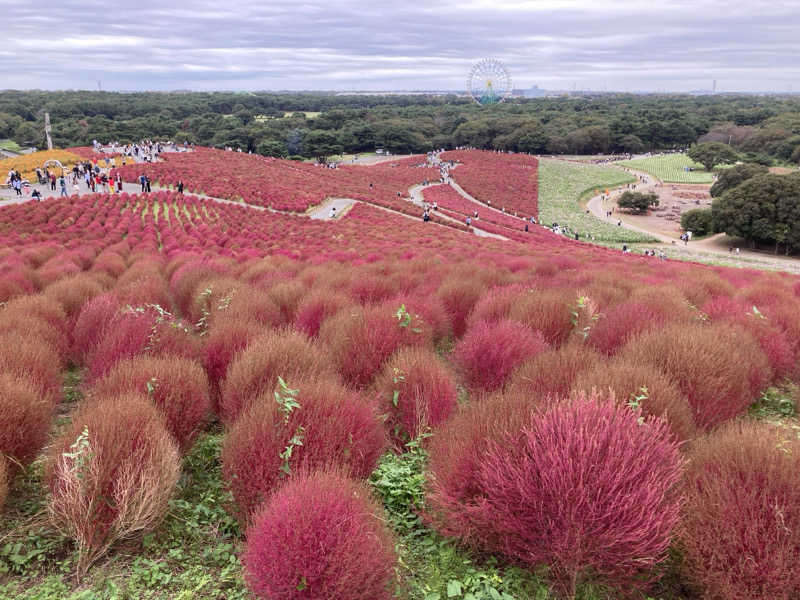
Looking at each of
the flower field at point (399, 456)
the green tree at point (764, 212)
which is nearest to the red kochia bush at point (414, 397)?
the flower field at point (399, 456)

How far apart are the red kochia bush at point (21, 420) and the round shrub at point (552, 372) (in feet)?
13.6

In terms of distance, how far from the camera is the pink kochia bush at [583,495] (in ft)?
9.52

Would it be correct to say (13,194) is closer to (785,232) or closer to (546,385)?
(546,385)

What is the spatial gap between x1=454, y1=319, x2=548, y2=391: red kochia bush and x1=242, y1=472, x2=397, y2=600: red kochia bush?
306 centimetres

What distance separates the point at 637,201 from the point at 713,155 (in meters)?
45.9

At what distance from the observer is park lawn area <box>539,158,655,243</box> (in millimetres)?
51656

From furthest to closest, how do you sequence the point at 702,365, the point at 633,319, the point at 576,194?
1. the point at 576,194
2. the point at 633,319
3. the point at 702,365

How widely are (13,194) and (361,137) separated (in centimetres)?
8952

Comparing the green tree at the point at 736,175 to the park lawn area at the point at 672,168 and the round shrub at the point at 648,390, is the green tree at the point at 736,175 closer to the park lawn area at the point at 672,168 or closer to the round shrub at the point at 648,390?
the park lawn area at the point at 672,168

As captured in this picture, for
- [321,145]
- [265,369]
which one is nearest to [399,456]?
[265,369]

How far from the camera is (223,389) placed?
17.9ft

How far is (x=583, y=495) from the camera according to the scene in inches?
113

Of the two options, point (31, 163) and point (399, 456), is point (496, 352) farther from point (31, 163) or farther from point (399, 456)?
point (31, 163)

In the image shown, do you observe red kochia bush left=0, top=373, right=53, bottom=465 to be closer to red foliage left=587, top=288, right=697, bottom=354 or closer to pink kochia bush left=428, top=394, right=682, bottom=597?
pink kochia bush left=428, top=394, right=682, bottom=597
